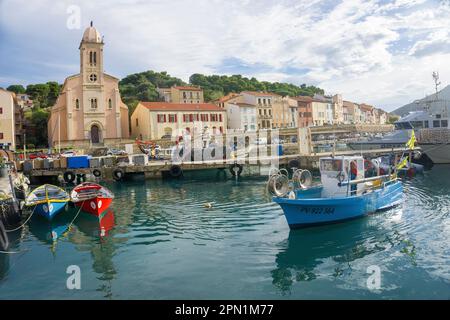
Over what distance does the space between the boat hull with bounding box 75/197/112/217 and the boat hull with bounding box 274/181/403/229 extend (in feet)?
33.1

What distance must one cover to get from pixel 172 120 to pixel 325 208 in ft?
170

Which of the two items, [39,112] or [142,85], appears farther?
[142,85]

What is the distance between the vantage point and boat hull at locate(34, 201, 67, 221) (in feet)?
64.6

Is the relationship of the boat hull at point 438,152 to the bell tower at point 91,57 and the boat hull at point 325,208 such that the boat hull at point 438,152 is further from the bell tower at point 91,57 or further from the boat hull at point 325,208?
the bell tower at point 91,57

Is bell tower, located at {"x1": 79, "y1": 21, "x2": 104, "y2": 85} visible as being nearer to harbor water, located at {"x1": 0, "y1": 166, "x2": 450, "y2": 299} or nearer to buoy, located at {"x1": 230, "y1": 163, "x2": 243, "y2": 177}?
buoy, located at {"x1": 230, "y1": 163, "x2": 243, "y2": 177}

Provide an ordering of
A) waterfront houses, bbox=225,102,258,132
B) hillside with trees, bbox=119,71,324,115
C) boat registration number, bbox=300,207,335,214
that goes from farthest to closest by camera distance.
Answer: hillside with trees, bbox=119,71,324,115 < waterfront houses, bbox=225,102,258,132 < boat registration number, bbox=300,207,335,214

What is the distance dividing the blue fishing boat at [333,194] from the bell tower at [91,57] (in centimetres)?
5022

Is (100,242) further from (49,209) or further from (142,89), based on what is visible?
(142,89)

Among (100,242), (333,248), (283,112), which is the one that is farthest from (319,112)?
(100,242)

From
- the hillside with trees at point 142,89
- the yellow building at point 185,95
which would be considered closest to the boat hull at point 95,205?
the hillside with trees at point 142,89

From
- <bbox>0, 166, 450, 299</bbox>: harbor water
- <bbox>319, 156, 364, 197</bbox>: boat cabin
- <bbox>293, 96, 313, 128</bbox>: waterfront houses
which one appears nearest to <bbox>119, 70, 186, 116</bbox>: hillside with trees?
<bbox>293, 96, 313, 128</bbox>: waterfront houses

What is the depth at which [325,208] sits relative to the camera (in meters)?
16.5
